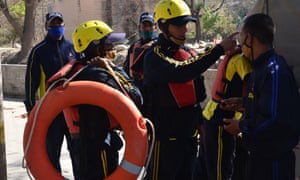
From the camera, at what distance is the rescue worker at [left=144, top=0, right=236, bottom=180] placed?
179 inches

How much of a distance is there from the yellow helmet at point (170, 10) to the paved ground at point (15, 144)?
1.44 meters

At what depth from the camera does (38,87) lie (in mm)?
6199

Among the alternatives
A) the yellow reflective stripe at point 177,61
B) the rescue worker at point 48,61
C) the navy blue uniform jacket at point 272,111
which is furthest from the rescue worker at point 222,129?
the rescue worker at point 48,61

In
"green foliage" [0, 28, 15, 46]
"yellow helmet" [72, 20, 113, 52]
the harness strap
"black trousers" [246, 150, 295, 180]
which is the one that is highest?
"yellow helmet" [72, 20, 113, 52]

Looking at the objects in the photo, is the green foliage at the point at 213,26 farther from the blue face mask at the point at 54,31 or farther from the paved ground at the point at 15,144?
the blue face mask at the point at 54,31

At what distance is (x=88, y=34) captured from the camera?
4.28 metres

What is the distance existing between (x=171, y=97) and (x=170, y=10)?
69 cm

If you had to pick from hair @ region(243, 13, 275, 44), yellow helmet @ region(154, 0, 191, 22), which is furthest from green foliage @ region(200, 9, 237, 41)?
hair @ region(243, 13, 275, 44)

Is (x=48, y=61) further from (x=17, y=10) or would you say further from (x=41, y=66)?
(x=17, y=10)

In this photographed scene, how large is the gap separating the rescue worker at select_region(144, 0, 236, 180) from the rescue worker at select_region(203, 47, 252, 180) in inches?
5.2

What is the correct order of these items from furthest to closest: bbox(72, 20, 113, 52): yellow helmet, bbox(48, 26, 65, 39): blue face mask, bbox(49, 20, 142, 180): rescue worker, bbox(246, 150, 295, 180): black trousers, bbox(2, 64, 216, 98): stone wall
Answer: bbox(2, 64, 216, 98): stone wall < bbox(48, 26, 65, 39): blue face mask < bbox(72, 20, 113, 52): yellow helmet < bbox(49, 20, 142, 180): rescue worker < bbox(246, 150, 295, 180): black trousers

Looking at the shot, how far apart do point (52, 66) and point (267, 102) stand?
3.18m

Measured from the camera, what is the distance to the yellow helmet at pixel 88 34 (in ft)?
14.0

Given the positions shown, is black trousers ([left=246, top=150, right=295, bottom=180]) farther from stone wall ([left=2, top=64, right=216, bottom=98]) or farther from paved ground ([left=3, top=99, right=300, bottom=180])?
stone wall ([left=2, top=64, right=216, bottom=98])
